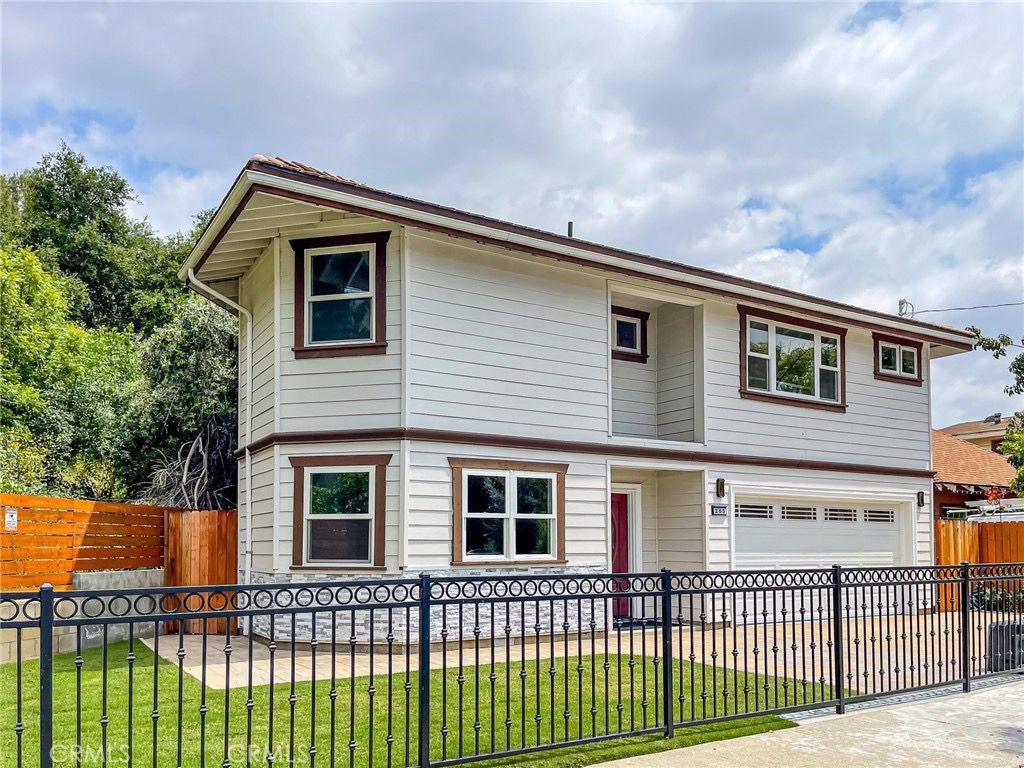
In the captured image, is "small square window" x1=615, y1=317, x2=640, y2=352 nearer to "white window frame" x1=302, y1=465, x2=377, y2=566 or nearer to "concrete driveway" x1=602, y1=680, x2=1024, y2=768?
"white window frame" x1=302, y1=465, x2=377, y2=566

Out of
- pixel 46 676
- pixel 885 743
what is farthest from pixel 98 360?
pixel 885 743

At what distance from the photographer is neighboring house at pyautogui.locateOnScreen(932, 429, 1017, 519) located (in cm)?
2411

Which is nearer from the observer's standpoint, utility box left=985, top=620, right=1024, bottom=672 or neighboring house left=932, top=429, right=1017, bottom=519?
utility box left=985, top=620, right=1024, bottom=672

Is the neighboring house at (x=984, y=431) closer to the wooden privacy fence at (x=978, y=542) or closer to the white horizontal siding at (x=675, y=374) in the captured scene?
the wooden privacy fence at (x=978, y=542)

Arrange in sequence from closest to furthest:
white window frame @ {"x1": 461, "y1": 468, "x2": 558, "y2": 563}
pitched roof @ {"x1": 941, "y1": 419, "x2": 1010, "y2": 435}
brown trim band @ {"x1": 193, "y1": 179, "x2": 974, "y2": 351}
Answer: brown trim band @ {"x1": 193, "y1": 179, "x2": 974, "y2": 351}
white window frame @ {"x1": 461, "y1": 468, "x2": 558, "y2": 563}
pitched roof @ {"x1": 941, "y1": 419, "x2": 1010, "y2": 435}

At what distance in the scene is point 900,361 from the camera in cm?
1723

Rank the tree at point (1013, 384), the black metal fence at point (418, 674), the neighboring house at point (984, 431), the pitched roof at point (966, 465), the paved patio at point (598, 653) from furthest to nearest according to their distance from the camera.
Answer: the neighboring house at point (984, 431), the pitched roof at point (966, 465), the tree at point (1013, 384), the paved patio at point (598, 653), the black metal fence at point (418, 674)

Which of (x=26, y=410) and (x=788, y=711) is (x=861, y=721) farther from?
(x=26, y=410)

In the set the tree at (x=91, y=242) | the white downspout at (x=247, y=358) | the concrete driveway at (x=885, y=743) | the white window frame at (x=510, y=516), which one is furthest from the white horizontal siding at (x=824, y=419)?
the tree at (x=91, y=242)

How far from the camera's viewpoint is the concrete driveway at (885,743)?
5.96m

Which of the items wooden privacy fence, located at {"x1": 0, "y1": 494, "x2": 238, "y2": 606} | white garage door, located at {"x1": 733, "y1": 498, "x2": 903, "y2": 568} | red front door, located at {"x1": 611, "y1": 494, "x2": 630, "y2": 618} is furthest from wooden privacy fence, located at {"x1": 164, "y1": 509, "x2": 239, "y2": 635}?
white garage door, located at {"x1": 733, "y1": 498, "x2": 903, "y2": 568}

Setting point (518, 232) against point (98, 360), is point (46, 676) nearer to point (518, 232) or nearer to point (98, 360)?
point (518, 232)

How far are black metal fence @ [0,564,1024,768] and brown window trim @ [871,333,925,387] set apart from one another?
23.0 feet

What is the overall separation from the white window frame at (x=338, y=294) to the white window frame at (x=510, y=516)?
2.32 meters
